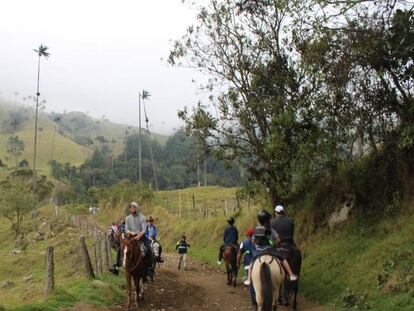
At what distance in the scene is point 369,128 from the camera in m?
16.1

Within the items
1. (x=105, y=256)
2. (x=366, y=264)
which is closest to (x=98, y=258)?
→ (x=105, y=256)

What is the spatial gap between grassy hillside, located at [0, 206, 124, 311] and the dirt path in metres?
0.86

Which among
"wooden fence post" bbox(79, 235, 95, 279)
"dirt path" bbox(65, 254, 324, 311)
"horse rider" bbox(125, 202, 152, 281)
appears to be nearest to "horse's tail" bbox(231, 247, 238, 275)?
"dirt path" bbox(65, 254, 324, 311)

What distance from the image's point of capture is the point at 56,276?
93.0 feet

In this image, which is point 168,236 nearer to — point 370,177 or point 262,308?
point 370,177

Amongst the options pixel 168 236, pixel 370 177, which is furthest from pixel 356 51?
pixel 168 236

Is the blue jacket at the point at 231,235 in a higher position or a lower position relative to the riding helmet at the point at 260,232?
lower

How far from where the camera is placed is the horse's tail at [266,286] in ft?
29.5

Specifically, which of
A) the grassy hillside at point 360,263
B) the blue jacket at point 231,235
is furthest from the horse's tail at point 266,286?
the blue jacket at point 231,235

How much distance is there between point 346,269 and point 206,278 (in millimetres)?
7160

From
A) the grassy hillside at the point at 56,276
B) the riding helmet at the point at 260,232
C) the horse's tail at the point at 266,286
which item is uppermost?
the riding helmet at the point at 260,232

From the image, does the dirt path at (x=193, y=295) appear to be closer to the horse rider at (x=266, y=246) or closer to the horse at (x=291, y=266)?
the horse at (x=291, y=266)

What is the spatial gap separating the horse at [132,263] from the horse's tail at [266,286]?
443 cm

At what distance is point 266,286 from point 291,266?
11.2ft
